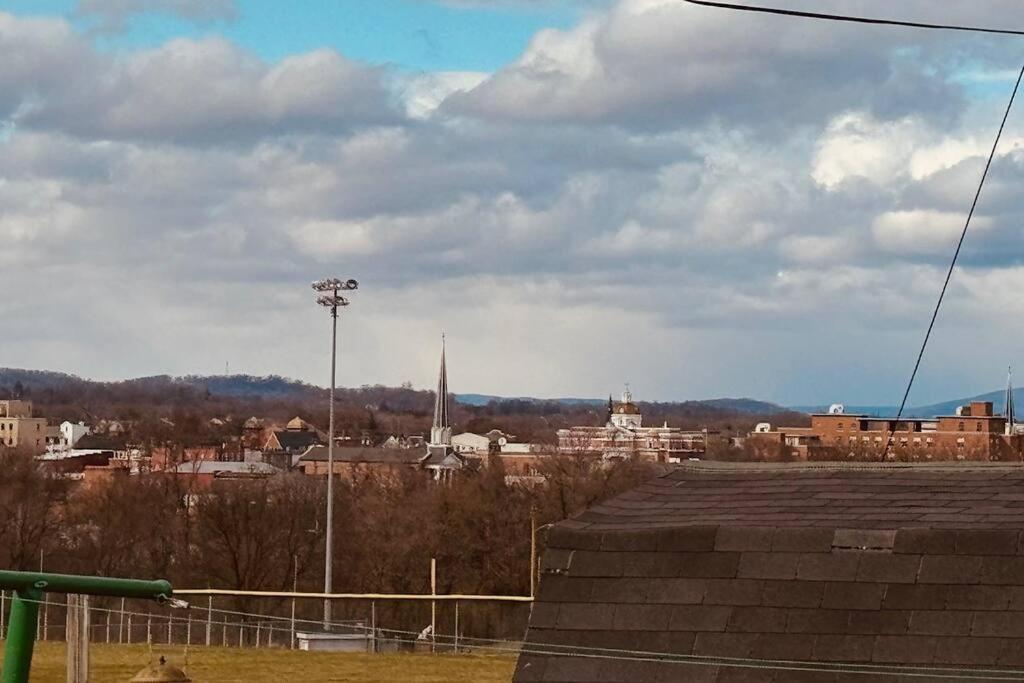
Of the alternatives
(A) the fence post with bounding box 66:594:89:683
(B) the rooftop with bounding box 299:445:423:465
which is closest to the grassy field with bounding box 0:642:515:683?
(A) the fence post with bounding box 66:594:89:683

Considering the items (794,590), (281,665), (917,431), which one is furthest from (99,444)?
(794,590)

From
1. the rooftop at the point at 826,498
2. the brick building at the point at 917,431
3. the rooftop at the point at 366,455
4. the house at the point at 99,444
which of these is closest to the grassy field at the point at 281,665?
the rooftop at the point at 826,498

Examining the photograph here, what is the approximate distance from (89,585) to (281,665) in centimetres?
2448

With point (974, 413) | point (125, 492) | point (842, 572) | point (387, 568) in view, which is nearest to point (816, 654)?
point (842, 572)

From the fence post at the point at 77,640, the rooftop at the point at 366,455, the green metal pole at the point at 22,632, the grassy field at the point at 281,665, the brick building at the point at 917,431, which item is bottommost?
the grassy field at the point at 281,665

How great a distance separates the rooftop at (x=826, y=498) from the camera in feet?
32.0

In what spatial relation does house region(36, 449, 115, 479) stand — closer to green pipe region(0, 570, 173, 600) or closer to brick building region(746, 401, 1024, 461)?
brick building region(746, 401, 1024, 461)

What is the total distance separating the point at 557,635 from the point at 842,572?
163cm

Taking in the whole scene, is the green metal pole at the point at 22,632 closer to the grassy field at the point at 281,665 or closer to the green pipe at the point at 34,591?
the green pipe at the point at 34,591

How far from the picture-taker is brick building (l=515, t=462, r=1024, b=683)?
8.95m

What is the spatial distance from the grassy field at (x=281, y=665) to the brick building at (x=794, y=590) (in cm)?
1541

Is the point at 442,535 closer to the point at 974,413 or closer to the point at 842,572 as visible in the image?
the point at 842,572

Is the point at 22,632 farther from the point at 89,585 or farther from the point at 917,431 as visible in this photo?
the point at 917,431

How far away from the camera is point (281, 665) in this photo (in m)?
27.1
